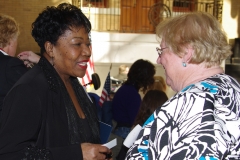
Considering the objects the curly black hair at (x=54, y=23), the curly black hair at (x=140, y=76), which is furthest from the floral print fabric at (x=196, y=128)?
the curly black hair at (x=140, y=76)

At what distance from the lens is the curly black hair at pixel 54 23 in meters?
2.35

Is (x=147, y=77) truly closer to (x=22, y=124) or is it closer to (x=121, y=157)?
(x=121, y=157)

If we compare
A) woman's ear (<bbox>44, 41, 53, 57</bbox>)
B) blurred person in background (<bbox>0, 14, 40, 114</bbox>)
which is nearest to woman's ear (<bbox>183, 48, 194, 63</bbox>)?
woman's ear (<bbox>44, 41, 53, 57</bbox>)

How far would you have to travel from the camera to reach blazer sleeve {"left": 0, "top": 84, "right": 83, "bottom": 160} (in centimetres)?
198

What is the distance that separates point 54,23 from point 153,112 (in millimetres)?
832

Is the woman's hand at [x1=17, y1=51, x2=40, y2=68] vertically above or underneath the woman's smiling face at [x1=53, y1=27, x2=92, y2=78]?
underneath

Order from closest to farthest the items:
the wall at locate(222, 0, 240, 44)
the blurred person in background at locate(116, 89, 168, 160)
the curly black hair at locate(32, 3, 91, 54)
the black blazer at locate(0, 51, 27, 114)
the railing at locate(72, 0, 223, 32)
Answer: the curly black hair at locate(32, 3, 91, 54)
the black blazer at locate(0, 51, 27, 114)
the blurred person in background at locate(116, 89, 168, 160)
the railing at locate(72, 0, 223, 32)
the wall at locate(222, 0, 240, 44)

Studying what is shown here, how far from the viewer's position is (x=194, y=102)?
1.68 metres

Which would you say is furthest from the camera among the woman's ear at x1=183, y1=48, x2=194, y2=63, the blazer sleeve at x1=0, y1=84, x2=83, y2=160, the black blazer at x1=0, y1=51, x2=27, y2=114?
the black blazer at x1=0, y1=51, x2=27, y2=114

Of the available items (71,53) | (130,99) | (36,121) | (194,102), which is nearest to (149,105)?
(130,99)

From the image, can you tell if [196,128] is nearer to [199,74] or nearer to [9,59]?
[199,74]

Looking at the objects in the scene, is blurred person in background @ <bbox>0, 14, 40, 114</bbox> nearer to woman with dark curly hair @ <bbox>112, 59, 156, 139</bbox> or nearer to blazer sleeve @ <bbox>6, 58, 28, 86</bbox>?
blazer sleeve @ <bbox>6, 58, 28, 86</bbox>

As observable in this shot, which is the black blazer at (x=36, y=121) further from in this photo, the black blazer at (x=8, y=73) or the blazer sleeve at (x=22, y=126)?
the black blazer at (x=8, y=73)

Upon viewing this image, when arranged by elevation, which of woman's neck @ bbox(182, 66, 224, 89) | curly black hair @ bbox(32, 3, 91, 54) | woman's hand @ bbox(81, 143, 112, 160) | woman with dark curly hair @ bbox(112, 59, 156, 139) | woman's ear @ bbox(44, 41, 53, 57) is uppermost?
curly black hair @ bbox(32, 3, 91, 54)
